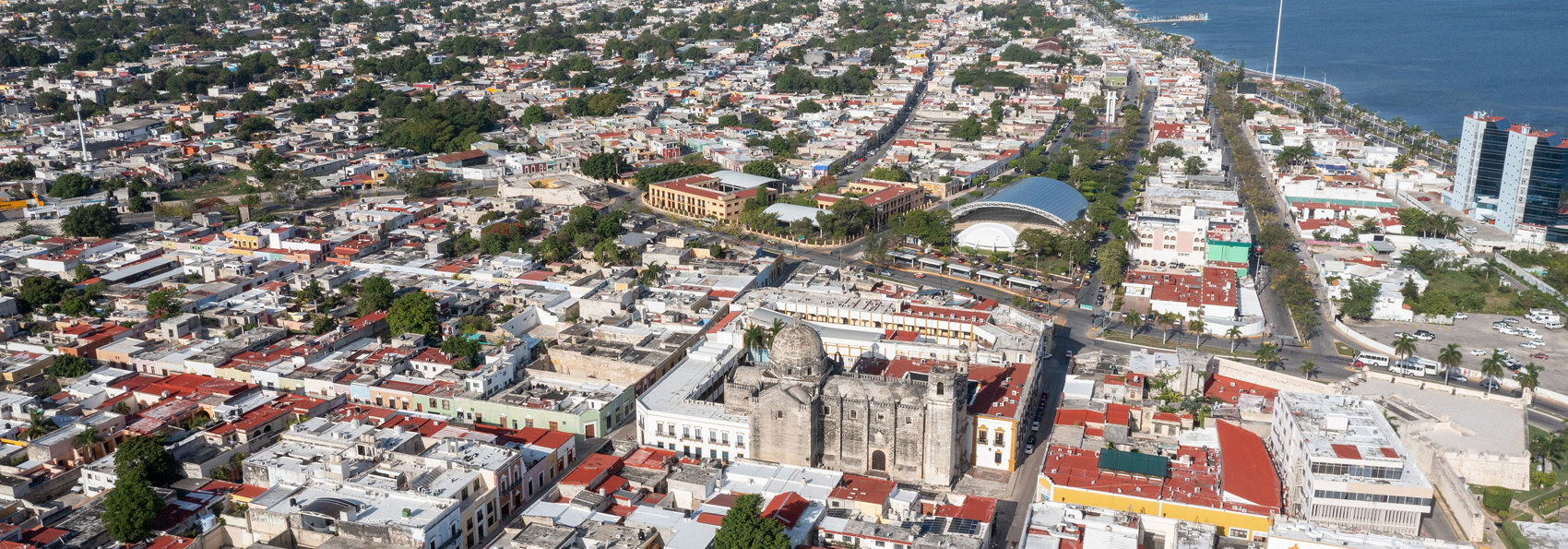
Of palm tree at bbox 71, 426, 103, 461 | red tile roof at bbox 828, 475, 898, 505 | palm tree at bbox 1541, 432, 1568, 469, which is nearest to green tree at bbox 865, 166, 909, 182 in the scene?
palm tree at bbox 1541, 432, 1568, 469

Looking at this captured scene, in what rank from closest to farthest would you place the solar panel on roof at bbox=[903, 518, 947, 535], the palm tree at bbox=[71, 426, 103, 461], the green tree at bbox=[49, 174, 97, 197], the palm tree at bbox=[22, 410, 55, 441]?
1. the solar panel on roof at bbox=[903, 518, 947, 535]
2. the palm tree at bbox=[71, 426, 103, 461]
3. the palm tree at bbox=[22, 410, 55, 441]
4. the green tree at bbox=[49, 174, 97, 197]

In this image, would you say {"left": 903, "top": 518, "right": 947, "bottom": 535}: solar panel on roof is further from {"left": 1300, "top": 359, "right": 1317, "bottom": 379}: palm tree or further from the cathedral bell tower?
{"left": 1300, "top": 359, "right": 1317, "bottom": 379}: palm tree

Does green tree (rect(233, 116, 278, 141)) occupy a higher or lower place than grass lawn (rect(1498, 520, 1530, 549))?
higher

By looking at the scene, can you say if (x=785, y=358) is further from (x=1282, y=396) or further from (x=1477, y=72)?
(x=1477, y=72)

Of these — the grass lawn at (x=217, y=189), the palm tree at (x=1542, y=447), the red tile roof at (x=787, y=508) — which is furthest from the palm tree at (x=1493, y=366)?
the grass lawn at (x=217, y=189)

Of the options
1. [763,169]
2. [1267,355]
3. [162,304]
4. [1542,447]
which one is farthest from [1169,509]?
[763,169]

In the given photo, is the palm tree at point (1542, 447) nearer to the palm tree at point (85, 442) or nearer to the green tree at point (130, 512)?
the green tree at point (130, 512)

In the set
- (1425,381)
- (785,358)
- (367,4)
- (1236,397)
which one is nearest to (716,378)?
(785,358)
